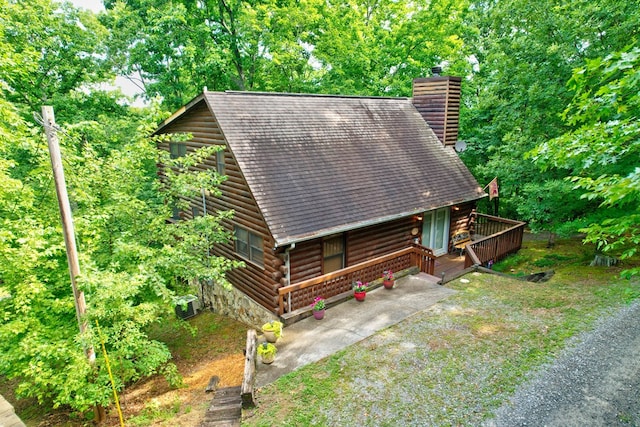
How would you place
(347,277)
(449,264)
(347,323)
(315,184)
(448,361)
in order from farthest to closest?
(449,264) → (315,184) → (347,277) → (347,323) → (448,361)

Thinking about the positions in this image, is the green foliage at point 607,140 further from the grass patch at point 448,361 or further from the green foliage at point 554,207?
the green foliage at point 554,207

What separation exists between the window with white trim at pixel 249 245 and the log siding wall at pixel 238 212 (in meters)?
0.16

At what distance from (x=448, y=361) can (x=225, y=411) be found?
4541 millimetres

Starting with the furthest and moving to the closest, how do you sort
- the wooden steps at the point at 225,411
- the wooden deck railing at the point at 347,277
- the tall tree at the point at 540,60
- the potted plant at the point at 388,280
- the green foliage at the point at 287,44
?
the green foliage at the point at 287,44, the potted plant at the point at 388,280, the tall tree at the point at 540,60, the wooden deck railing at the point at 347,277, the wooden steps at the point at 225,411

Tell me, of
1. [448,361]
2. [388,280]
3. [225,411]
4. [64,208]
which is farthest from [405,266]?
[64,208]

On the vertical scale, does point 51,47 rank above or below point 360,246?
above

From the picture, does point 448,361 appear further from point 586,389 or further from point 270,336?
point 270,336

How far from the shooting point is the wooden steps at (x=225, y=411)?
6.47m

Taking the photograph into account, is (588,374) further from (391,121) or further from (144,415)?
(391,121)

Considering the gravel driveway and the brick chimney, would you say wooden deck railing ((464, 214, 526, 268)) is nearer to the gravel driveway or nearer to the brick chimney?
the brick chimney

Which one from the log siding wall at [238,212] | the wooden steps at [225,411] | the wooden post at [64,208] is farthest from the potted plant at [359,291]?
the wooden post at [64,208]

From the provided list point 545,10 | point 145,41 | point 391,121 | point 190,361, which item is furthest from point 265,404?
point 145,41

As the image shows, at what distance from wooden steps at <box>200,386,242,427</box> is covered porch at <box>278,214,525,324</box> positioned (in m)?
2.61

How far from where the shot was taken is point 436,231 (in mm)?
14344
